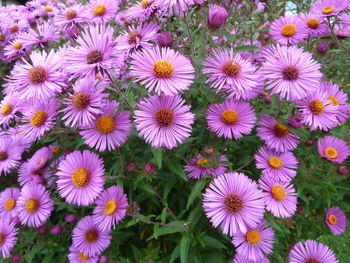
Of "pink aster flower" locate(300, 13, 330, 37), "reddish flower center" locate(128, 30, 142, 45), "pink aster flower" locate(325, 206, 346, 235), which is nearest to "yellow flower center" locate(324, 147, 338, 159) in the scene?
"pink aster flower" locate(325, 206, 346, 235)

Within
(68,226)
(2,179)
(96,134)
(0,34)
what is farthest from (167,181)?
(0,34)

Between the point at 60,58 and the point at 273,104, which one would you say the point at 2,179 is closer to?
the point at 60,58

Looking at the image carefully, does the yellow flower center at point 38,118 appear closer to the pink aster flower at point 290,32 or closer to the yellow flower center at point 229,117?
the yellow flower center at point 229,117

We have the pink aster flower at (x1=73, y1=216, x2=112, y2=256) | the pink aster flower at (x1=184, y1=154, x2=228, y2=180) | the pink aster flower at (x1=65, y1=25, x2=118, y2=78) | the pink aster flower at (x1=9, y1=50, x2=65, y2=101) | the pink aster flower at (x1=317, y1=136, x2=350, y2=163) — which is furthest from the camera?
the pink aster flower at (x1=317, y1=136, x2=350, y2=163)

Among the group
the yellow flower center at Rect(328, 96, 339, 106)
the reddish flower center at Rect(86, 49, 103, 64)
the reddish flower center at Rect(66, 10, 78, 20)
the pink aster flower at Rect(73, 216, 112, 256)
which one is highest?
the reddish flower center at Rect(66, 10, 78, 20)

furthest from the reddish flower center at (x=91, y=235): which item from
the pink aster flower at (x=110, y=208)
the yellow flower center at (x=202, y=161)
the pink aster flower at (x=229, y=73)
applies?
the pink aster flower at (x=229, y=73)

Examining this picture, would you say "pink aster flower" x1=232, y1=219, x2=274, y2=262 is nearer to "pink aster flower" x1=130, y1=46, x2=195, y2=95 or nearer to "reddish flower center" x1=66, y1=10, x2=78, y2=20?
"pink aster flower" x1=130, y1=46, x2=195, y2=95
